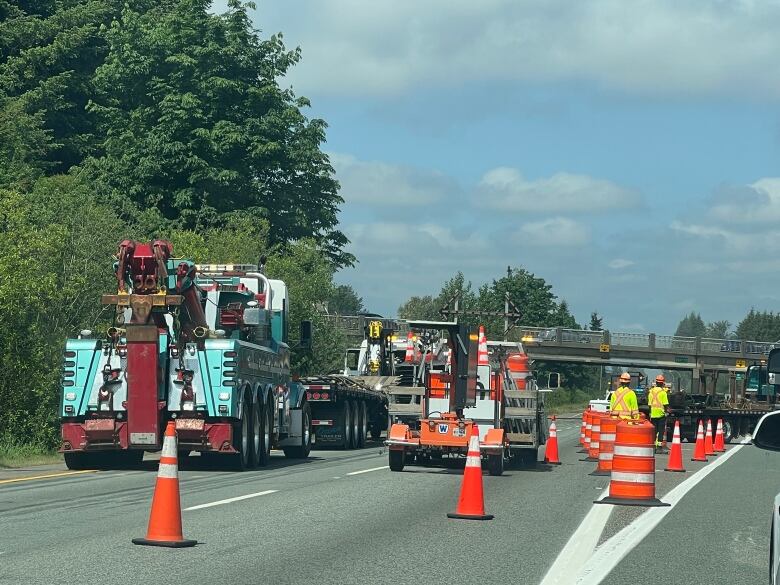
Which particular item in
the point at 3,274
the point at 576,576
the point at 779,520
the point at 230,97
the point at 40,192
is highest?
the point at 230,97

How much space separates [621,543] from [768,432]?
6.82 metres

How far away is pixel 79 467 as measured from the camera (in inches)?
934

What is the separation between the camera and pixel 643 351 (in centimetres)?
9612

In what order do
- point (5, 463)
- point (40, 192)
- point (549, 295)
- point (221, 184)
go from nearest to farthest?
point (5, 463)
point (40, 192)
point (221, 184)
point (549, 295)

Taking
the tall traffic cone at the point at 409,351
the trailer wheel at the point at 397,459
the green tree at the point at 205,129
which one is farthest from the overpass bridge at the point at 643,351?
the trailer wheel at the point at 397,459

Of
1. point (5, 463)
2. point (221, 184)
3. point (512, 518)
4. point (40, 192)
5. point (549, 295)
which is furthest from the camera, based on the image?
point (549, 295)

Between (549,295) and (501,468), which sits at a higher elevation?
(549,295)

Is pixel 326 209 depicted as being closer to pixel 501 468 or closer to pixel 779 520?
pixel 501 468

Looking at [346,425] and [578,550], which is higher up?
[346,425]

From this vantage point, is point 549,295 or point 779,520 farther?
point 549,295

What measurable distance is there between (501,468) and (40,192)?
25.9m

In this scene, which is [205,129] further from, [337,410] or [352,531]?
[352,531]

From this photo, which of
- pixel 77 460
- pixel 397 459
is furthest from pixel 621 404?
pixel 77 460

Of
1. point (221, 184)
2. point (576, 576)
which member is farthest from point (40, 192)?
point (576, 576)
